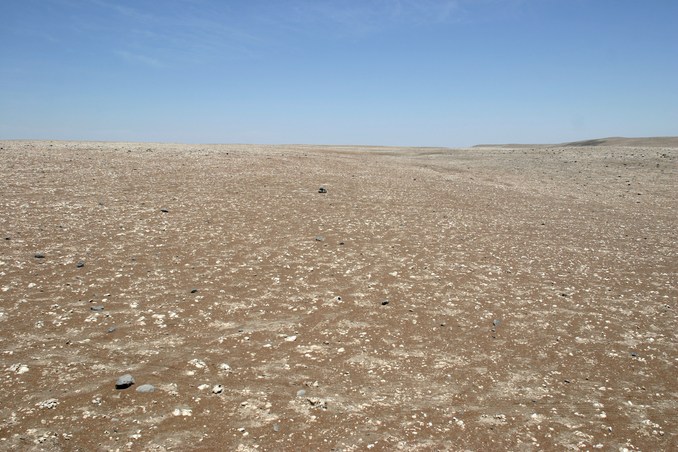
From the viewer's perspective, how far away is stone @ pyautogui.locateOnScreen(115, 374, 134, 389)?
19.5 ft

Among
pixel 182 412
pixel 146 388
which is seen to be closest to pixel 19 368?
pixel 146 388

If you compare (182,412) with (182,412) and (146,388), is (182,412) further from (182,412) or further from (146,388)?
(146,388)

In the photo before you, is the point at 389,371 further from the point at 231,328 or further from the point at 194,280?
the point at 194,280

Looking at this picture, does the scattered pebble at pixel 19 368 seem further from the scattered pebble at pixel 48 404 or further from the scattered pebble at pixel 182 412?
the scattered pebble at pixel 182 412

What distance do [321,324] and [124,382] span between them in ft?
10.7

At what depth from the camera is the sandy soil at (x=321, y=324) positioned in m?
5.49

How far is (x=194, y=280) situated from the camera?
962 centimetres

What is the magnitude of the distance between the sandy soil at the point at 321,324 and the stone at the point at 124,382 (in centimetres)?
9

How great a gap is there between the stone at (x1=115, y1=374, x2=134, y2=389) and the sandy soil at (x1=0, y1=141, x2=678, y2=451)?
3.6 inches

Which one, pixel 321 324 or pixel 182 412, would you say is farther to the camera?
pixel 321 324

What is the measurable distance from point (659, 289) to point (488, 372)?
617 centimetres

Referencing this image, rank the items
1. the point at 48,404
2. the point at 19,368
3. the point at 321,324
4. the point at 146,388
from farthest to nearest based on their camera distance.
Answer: the point at 321,324 < the point at 19,368 < the point at 146,388 < the point at 48,404

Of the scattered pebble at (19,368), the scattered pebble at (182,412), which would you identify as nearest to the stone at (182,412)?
the scattered pebble at (182,412)

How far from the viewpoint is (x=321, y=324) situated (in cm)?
808
